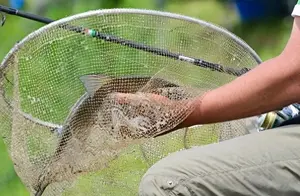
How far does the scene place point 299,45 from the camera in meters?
1.63

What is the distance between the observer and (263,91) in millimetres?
1649

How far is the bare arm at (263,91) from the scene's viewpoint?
5.35 ft

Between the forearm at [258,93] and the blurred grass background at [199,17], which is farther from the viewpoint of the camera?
the blurred grass background at [199,17]

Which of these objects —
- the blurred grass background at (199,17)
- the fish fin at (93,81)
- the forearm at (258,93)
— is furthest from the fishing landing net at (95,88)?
the blurred grass background at (199,17)

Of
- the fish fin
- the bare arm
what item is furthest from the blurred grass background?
the bare arm

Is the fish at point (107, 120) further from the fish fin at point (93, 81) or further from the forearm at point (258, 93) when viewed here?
the forearm at point (258, 93)

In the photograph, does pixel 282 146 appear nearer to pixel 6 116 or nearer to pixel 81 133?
pixel 81 133

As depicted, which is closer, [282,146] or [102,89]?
[282,146]

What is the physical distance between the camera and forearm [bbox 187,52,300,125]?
1.63 m

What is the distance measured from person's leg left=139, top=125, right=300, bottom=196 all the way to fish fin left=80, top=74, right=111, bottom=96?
0.36 m

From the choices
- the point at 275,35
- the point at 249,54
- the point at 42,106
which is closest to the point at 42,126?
the point at 42,106

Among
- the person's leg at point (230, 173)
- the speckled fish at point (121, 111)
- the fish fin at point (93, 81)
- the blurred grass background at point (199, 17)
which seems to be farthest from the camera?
the blurred grass background at point (199, 17)

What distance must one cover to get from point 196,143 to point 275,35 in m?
2.26

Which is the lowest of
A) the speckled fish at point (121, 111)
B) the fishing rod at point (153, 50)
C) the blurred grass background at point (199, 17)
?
the blurred grass background at point (199, 17)
